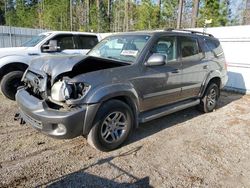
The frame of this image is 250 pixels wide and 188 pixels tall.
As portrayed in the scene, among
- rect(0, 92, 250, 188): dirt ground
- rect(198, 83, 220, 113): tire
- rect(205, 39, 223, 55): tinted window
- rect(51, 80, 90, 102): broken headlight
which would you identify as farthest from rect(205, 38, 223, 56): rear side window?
rect(51, 80, 90, 102): broken headlight

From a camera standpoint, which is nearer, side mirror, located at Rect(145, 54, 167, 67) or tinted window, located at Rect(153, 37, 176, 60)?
side mirror, located at Rect(145, 54, 167, 67)

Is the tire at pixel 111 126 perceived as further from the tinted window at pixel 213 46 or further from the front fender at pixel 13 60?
the front fender at pixel 13 60

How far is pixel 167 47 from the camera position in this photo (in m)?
4.58

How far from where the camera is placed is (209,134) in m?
4.61

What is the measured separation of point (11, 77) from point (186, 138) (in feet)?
15.3

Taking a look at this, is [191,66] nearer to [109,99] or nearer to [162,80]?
[162,80]

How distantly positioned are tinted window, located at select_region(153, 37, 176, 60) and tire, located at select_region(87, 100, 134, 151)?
1.32 metres

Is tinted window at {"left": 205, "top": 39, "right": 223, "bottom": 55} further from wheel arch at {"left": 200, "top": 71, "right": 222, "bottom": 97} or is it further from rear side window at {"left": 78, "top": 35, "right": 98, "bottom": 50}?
rear side window at {"left": 78, "top": 35, "right": 98, "bottom": 50}

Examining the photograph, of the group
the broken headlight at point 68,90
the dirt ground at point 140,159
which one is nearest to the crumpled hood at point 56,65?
the broken headlight at point 68,90

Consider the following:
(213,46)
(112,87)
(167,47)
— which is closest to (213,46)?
(213,46)

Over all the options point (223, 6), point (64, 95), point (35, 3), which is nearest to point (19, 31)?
point (64, 95)

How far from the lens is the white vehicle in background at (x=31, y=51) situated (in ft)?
20.7

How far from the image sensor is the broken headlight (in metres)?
3.18

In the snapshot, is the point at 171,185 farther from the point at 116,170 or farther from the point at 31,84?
the point at 31,84
